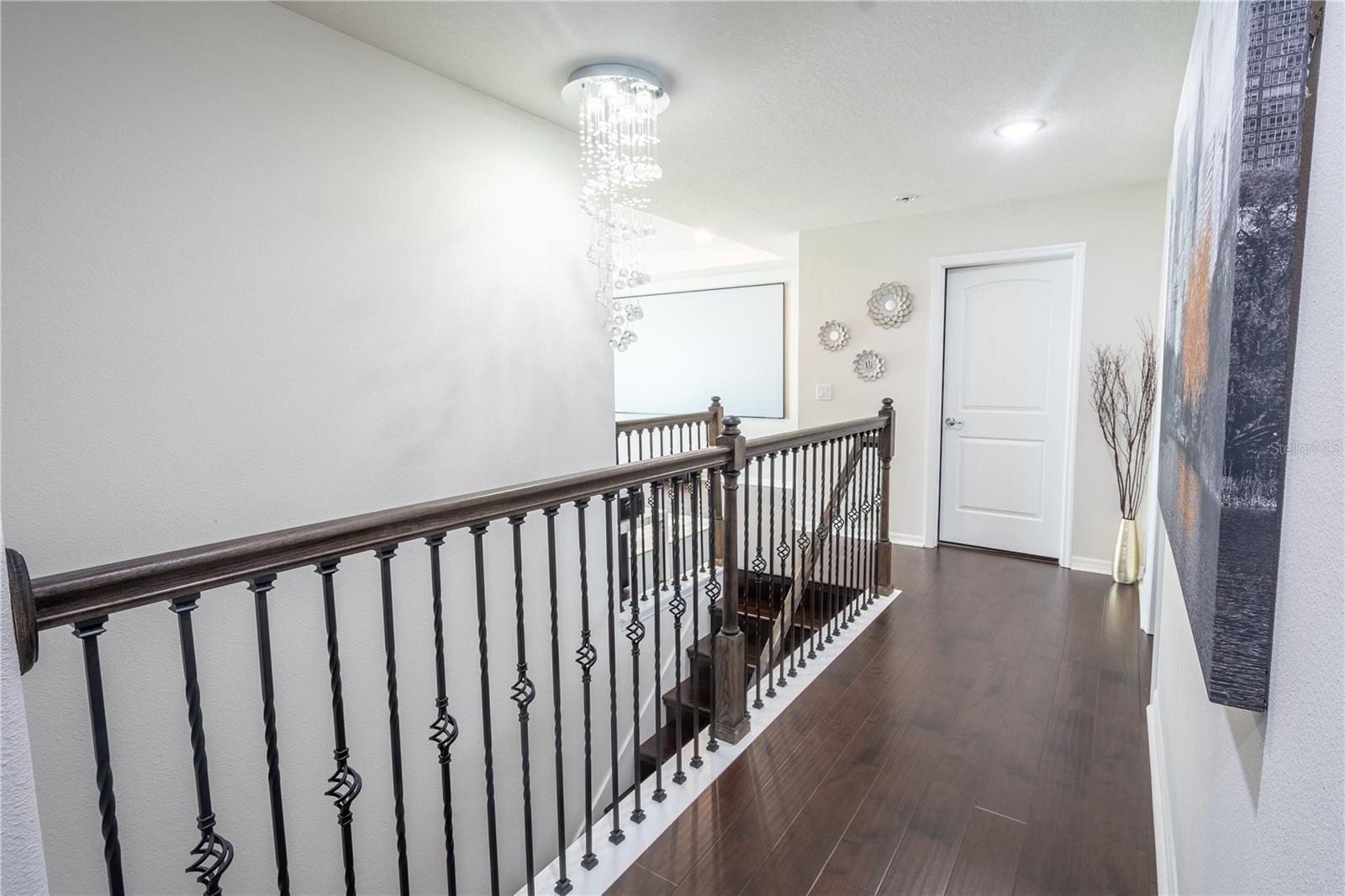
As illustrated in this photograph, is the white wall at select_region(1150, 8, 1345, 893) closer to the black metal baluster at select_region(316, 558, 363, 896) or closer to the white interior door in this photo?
the black metal baluster at select_region(316, 558, 363, 896)

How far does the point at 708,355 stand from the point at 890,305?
2.67 m

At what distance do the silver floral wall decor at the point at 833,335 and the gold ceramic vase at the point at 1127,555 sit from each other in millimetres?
2164

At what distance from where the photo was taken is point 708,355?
716 cm

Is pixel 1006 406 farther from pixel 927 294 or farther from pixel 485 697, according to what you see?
pixel 485 697

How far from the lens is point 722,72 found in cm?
248

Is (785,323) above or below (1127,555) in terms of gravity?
above

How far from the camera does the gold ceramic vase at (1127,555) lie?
3.89 m

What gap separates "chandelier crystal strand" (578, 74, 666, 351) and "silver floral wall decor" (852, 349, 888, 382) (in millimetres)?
2364

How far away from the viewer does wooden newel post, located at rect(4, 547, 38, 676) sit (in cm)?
71

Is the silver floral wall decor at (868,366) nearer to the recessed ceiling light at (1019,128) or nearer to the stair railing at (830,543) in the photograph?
the stair railing at (830,543)

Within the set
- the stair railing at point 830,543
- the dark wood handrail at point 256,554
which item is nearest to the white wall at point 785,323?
the stair railing at point 830,543

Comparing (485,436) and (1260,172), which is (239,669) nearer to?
(485,436)

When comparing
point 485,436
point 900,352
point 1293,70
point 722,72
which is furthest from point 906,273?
point 1293,70

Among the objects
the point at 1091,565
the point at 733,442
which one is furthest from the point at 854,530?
the point at 1091,565
